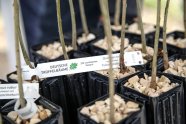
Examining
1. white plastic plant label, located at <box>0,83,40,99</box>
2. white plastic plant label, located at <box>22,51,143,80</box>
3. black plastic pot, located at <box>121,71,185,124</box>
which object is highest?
white plastic plant label, located at <box>22,51,143,80</box>

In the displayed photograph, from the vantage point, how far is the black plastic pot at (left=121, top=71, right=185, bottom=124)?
24.4 inches

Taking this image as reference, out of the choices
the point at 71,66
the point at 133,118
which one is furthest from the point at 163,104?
the point at 71,66

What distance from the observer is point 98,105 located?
60 centimetres

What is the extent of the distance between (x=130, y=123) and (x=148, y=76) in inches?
6.3

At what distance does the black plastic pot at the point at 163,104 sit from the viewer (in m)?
0.62

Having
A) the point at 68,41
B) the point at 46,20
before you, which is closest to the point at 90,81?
the point at 68,41

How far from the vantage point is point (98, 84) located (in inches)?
28.3

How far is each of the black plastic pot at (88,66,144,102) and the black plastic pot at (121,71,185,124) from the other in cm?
3

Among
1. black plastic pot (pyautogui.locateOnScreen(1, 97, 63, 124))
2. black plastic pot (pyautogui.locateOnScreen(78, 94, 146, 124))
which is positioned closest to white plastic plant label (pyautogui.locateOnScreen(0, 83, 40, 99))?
black plastic pot (pyautogui.locateOnScreen(1, 97, 63, 124))

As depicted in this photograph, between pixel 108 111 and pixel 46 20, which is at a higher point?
pixel 46 20

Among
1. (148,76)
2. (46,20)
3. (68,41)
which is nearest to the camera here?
(148,76)

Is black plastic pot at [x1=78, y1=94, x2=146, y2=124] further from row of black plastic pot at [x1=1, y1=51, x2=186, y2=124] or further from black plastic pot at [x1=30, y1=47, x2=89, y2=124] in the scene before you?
black plastic pot at [x1=30, y1=47, x2=89, y2=124]

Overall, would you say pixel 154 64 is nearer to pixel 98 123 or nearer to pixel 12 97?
pixel 98 123

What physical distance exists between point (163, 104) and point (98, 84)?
0.52 feet
